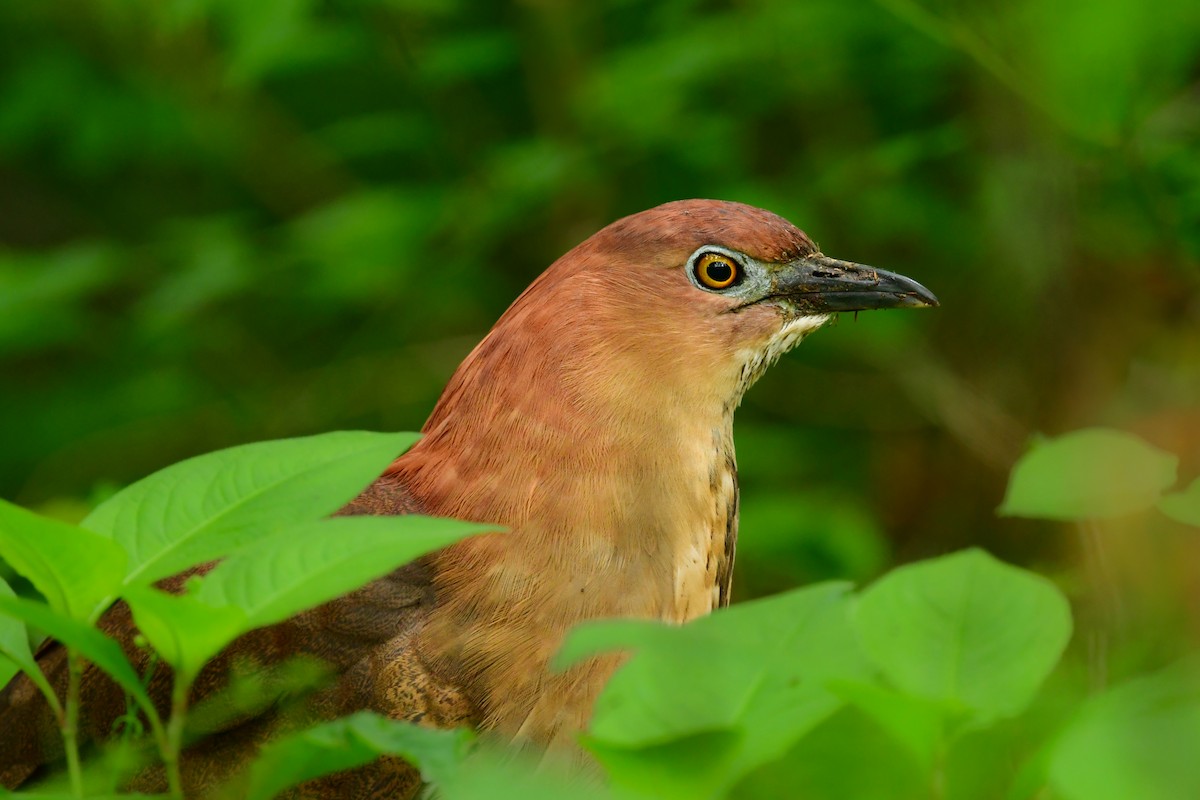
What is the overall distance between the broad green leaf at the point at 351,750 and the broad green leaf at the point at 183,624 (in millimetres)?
100

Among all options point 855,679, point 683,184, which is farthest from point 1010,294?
point 855,679

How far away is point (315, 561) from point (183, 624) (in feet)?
0.38

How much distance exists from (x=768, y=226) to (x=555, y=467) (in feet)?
2.46

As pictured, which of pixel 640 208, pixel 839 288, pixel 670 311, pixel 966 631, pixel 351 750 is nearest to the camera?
pixel 966 631

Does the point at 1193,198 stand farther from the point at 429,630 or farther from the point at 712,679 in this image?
the point at 712,679

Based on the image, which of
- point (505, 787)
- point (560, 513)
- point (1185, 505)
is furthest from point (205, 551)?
point (560, 513)

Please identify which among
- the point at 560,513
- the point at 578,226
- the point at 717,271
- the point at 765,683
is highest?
the point at 578,226

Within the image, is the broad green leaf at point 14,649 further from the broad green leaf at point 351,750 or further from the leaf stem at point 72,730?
the broad green leaf at point 351,750

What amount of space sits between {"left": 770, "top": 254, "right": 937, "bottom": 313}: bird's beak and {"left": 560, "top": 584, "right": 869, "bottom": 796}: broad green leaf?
1.87m

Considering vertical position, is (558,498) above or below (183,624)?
below

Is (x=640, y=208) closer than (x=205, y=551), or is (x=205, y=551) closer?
(x=205, y=551)

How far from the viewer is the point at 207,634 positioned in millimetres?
1110

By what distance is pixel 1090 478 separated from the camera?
1.33 meters

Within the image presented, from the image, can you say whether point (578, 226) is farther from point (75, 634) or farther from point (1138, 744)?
point (1138, 744)
